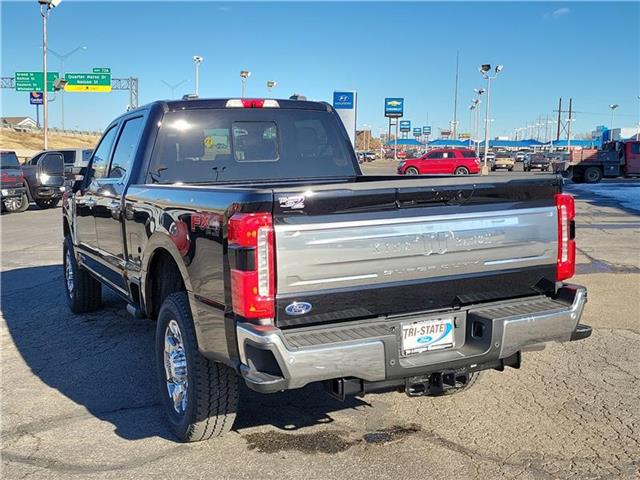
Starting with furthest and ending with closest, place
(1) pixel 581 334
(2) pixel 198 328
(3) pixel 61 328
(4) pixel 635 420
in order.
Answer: (3) pixel 61 328, (4) pixel 635 420, (1) pixel 581 334, (2) pixel 198 328

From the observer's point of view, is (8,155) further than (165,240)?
Yes

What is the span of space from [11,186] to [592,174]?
2880 centimetres

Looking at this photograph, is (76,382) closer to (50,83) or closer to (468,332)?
(468,332)

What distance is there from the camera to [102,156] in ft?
20.5

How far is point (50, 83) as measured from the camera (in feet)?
192

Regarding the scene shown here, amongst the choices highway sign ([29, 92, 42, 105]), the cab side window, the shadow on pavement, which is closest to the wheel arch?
the shadow on pavement

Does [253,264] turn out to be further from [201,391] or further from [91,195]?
[91,195]

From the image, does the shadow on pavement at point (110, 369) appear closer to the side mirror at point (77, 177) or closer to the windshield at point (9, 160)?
the side mirror at point (77, 177)

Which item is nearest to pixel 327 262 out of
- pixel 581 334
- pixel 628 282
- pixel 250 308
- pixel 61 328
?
pixel 250 308

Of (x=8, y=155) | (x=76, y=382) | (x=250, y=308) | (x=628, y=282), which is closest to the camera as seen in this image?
(x=250, y=308)

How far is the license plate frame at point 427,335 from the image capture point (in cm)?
339

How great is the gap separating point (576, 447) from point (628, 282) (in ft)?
17.6

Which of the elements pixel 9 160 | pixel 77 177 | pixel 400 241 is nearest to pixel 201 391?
pixel 400 241

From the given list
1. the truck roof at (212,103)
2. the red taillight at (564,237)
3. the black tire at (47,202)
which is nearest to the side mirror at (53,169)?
the truck roof at (212,103)
